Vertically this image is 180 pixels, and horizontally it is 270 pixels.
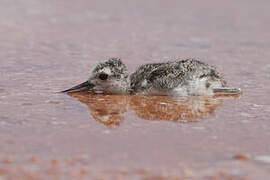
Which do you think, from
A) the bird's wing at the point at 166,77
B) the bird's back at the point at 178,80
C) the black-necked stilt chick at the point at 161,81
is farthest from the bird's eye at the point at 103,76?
the bird's wing at the point at 166,77

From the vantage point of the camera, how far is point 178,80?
6551 mm

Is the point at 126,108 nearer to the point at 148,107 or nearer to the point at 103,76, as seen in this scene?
the point at 148,107

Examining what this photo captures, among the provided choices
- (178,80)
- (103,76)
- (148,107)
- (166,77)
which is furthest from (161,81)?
(103,76)

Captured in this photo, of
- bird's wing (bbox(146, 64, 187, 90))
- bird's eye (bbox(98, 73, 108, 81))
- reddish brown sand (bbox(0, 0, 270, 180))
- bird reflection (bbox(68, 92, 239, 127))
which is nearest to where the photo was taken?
reddish brown sand (bbox(0, 0, 270, 180))

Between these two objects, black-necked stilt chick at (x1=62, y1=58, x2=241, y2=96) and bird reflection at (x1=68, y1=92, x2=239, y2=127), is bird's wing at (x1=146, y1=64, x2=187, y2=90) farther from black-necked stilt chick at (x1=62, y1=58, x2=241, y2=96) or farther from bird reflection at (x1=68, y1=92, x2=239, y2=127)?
bird reflection at (x1=68, y1=92, x2=239, y2=127)

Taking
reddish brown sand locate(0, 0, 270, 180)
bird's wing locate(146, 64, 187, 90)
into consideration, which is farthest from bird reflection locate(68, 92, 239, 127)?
bird's wing locate(146, 64, 187, 90)

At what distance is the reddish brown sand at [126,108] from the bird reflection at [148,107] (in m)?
0.01

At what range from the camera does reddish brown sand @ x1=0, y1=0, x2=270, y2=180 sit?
163 inches

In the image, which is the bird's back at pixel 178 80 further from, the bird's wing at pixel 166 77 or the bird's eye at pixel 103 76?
the bird's eye at pixel 103 76

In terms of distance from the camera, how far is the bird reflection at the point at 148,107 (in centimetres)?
551

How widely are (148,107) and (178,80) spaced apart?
2.51 feet

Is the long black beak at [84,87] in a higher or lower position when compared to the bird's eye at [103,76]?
lower

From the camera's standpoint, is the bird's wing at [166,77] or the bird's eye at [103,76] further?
the bird's eye at [103,76]

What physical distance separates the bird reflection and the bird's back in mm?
101
